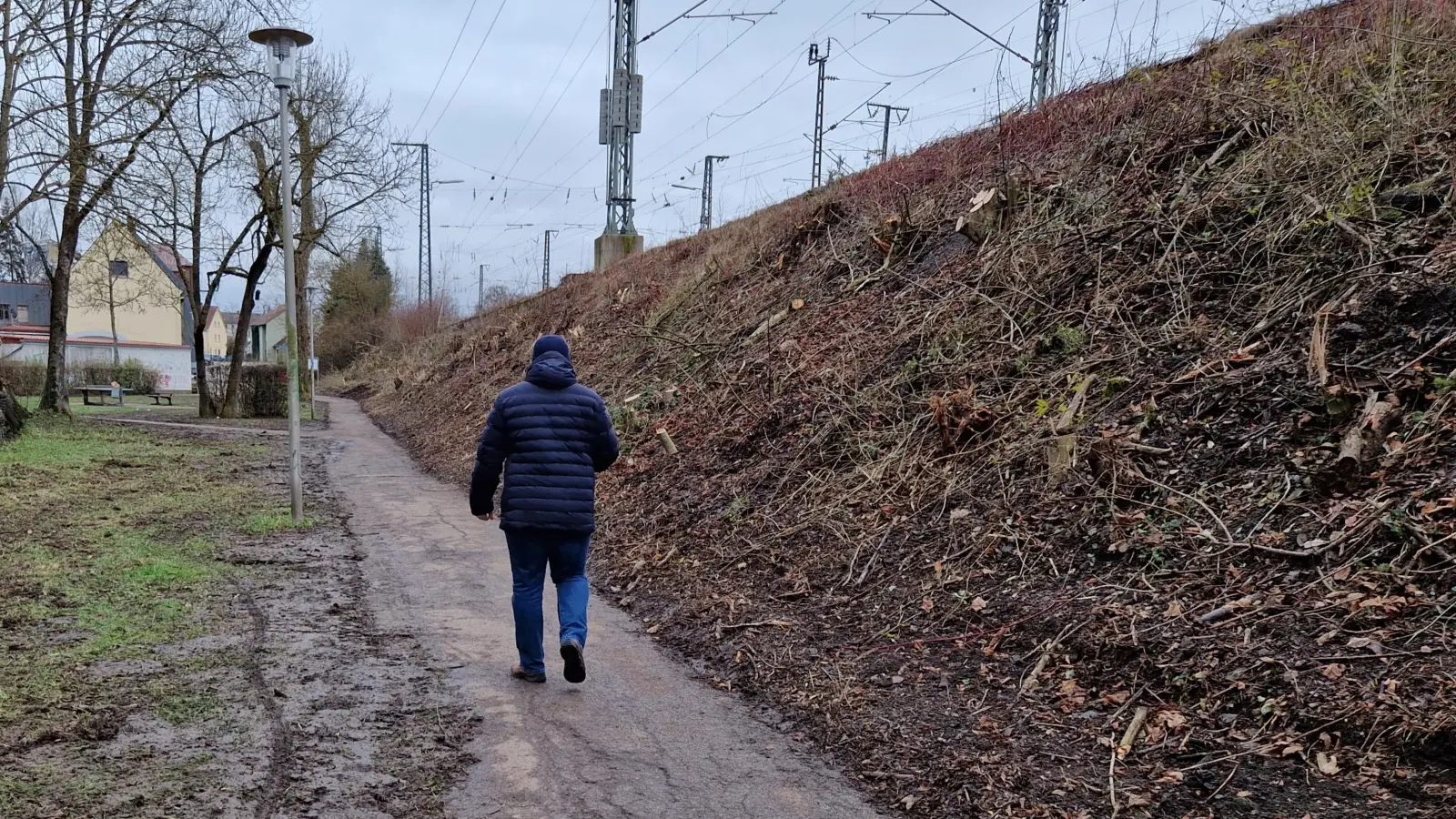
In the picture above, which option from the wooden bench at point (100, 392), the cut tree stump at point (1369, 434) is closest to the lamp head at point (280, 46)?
the cut tree stump at point (1369, 434)

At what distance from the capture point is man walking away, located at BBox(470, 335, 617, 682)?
481 centimetres

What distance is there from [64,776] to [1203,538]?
502cm

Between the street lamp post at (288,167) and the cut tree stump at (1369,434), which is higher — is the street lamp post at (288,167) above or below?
above

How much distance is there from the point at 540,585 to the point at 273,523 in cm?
541

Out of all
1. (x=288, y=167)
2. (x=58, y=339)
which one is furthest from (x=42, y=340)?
(x=288, y=167)

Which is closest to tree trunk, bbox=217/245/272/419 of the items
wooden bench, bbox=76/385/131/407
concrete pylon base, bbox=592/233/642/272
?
wooden bench, bbox=76/385/131/407

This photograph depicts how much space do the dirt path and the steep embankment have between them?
27 centimetres

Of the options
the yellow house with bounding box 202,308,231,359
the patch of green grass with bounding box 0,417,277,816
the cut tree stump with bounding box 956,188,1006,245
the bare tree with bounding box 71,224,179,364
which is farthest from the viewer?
the yellow house with bounding box 202,308,231,359

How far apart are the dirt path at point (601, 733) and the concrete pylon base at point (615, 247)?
16.6 meters

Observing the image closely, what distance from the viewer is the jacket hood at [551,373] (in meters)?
4.94

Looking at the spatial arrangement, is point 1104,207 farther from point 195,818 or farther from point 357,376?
point 357,376

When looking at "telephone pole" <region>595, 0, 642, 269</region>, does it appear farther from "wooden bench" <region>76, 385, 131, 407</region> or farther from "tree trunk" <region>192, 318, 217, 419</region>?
"wooden bench" <region>76, 385, 131, 407</region>

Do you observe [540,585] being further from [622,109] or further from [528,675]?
[622,109]

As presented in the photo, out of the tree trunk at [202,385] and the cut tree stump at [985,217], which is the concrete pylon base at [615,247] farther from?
the cut tree stump at [985,217]
